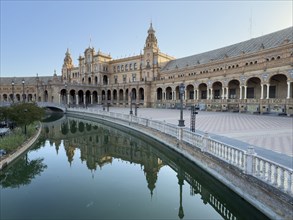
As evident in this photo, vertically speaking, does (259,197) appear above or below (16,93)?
below

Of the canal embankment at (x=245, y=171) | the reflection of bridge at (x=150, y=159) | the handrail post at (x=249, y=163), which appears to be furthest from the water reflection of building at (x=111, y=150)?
the handrail post at (x=249, y=163)

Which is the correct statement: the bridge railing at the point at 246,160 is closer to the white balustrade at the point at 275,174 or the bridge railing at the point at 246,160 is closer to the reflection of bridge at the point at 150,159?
the white balustrade at the point at 275,174

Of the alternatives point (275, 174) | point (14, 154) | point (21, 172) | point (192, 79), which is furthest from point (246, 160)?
point (192, 79)

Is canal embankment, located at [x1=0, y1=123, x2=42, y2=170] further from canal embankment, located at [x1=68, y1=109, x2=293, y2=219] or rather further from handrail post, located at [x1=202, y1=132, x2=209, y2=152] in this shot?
handrail post, located at [x1=202, y1=132, x2=209, y2=152]

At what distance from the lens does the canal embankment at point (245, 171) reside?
5.21 meters

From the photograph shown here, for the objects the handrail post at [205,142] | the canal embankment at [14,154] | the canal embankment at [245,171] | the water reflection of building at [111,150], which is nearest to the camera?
the canal embankment at [245,171]

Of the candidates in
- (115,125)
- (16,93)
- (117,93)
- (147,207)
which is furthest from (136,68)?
(147,207)

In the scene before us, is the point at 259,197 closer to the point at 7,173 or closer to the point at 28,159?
the point at 7,173

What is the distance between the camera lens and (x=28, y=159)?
13.2 metres

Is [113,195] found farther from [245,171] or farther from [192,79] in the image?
[192,79]

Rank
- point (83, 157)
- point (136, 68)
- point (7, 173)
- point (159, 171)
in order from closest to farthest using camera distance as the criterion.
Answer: point (7, 173) < point (159, 171) < point (83, 157) < point (136, 68)

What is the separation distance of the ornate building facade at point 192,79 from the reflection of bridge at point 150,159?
7.70 metres

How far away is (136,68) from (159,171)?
5464 cm

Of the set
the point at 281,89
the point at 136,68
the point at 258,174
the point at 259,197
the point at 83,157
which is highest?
the point at 136,68
